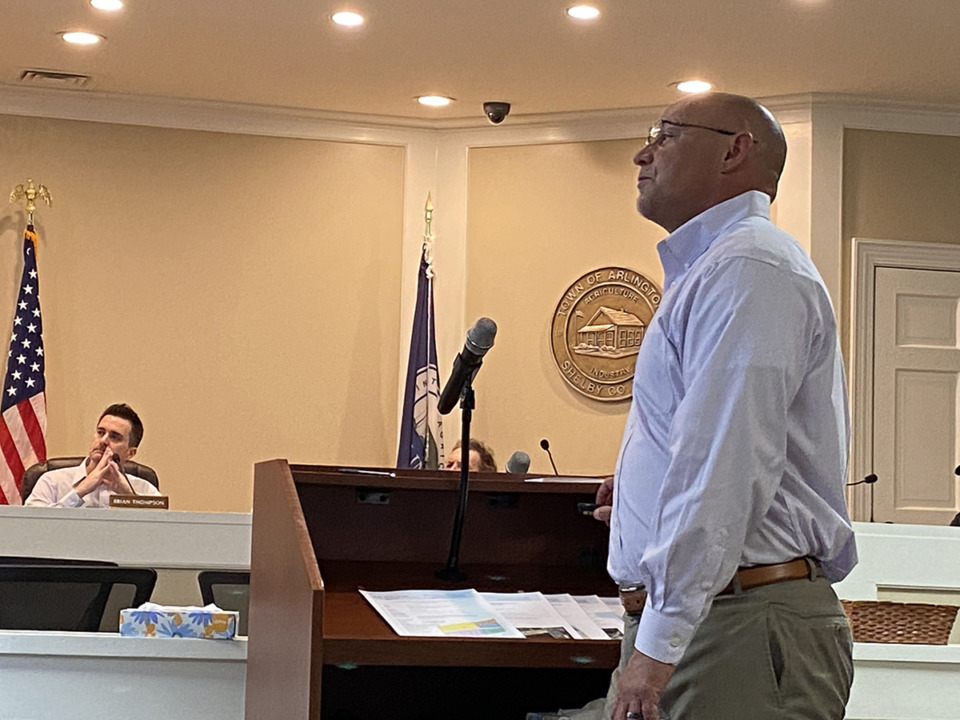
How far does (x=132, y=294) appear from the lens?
704cm

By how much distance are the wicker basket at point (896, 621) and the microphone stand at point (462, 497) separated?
1256 millimetres

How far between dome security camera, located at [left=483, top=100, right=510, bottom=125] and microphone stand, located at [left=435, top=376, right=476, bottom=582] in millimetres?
4586

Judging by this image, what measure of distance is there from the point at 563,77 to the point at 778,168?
15.0ft

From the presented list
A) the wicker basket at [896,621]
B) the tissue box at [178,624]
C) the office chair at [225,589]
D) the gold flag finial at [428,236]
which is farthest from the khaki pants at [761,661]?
the gold flag finial at [428,236]

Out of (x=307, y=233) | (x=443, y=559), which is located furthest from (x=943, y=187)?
(x=443, y=559)

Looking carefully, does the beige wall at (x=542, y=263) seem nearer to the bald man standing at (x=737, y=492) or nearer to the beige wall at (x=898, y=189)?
the beige wall at (x=898, y=189)

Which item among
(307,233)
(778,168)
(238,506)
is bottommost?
(238,506)

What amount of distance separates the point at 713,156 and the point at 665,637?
0.63 meters

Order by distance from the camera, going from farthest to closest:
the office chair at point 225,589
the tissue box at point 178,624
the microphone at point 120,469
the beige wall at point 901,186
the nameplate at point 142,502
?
the beige wall at point 901,186 < the microphone at point 120,469 < the nameplate at point 142,502 < the office chair at point 225,589 < the tissue box at point 178,624

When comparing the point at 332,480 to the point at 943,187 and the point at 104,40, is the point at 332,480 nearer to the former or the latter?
the point at 104,40

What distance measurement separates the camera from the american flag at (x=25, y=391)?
6.59m

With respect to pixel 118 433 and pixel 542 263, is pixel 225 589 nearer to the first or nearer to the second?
pixel 118 433

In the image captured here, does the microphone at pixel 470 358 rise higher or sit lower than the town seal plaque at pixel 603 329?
lower

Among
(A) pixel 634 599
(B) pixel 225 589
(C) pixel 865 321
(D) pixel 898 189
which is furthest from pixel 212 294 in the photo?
(A) pixel 634 599
